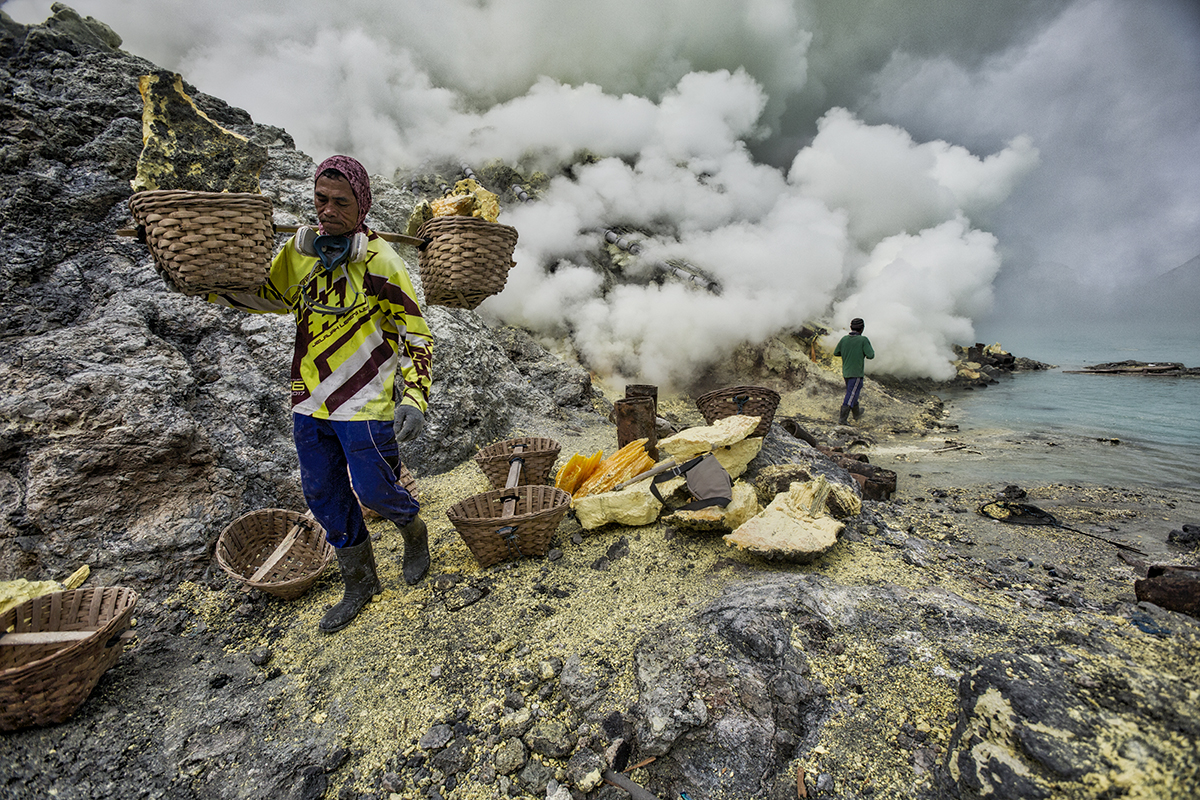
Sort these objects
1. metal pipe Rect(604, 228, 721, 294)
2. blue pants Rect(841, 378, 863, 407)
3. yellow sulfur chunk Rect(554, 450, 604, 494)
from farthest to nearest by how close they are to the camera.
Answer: metal pipe Rect(604, 228, 721, 294) < blue pants Rect(841, 378, 863, 407) < yellow sulfur chunk Rect(554, 450, 604, 494)

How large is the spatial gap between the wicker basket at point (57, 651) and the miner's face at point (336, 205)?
197 centimetres

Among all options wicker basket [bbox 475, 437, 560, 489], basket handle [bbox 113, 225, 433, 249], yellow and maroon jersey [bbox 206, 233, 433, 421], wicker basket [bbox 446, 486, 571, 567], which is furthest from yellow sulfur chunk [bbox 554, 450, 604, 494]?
basket handle [bbox 113, 225, 433, 249]

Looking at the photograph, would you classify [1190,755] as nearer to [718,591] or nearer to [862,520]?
[718,591]

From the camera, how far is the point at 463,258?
2.57m

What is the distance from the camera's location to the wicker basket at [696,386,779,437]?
14.8 feet

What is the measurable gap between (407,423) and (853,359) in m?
8.29

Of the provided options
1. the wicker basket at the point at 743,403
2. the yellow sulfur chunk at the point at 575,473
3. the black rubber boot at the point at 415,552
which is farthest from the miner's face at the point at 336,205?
the wicker basket at the point at 743,403

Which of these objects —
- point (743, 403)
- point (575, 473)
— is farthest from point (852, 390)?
point (575, 473)

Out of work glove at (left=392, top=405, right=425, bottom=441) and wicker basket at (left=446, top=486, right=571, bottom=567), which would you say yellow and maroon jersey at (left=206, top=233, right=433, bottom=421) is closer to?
work glove at (left=392, top=405, right=425, bottom=441)

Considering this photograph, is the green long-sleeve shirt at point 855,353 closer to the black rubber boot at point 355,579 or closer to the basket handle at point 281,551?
the black rubber boot at point 355,579

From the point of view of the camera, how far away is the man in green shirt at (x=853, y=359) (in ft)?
28.0

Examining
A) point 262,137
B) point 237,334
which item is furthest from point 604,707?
point 262,137

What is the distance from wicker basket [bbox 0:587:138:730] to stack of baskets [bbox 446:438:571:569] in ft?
4.98

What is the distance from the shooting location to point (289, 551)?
3117 mm
